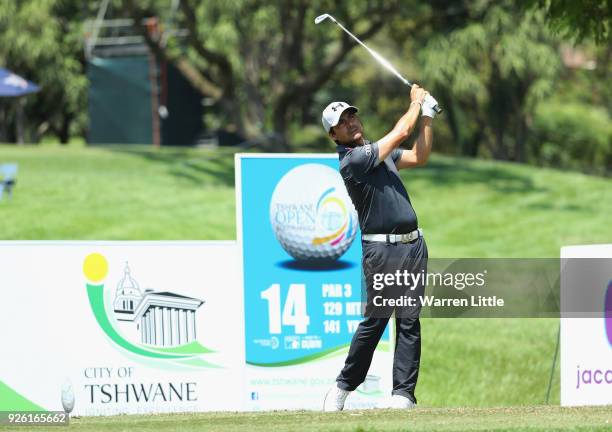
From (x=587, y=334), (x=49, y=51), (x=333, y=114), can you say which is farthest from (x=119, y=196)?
(x=49, y=51)

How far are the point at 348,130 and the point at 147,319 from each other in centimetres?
227

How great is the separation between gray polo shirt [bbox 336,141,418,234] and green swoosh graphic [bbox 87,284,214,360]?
1893mm

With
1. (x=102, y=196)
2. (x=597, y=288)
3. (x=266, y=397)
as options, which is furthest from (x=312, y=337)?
(x=102, y=196)

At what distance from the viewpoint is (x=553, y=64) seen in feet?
95.2

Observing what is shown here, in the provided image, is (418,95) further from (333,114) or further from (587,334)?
(587,334)

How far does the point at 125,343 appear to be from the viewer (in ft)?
28.8

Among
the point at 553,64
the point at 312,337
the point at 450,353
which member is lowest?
the point at 450,353

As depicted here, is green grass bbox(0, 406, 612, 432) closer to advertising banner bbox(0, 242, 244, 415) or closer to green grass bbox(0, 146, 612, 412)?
advertising banner bbox(0, 242, 244, 415)

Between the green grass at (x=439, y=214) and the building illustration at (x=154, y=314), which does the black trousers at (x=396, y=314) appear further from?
the green grass at (x=439, y=214)

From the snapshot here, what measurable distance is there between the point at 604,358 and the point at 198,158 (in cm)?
1688

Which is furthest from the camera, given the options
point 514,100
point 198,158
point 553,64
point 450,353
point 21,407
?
point 514,100

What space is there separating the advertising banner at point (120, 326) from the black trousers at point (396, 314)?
1269 millimetres

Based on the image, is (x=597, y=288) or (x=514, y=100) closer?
(x=597, y=288)

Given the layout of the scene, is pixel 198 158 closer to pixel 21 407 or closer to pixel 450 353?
pixel 450 353
